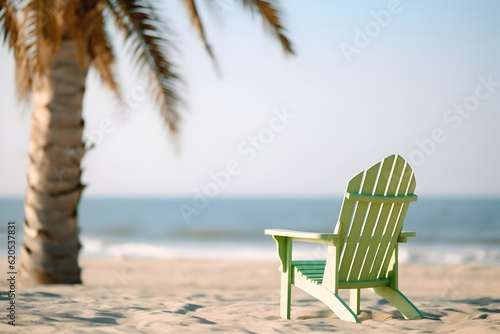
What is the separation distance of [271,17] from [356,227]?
2899mm

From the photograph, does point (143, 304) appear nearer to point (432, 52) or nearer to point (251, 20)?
point (251, 20)

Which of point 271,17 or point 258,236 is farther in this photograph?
point 258,236

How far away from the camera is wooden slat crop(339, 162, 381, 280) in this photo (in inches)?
136

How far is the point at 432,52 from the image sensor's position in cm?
2639

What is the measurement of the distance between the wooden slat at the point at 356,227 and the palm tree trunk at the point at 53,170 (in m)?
3.30

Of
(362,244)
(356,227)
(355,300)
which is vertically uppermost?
(356,227)

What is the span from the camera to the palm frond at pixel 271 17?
217 inches

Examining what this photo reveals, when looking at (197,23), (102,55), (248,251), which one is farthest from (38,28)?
(248,251)

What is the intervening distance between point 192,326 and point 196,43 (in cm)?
399

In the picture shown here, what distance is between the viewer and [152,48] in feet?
Answer: 18.9

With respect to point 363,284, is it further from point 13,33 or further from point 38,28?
point 13,33

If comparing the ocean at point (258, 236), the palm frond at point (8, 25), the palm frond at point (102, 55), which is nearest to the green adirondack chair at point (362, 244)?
the palm frond at point (8, 25)

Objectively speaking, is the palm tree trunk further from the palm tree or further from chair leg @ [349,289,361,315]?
chair leg @ [349,289,361,315]

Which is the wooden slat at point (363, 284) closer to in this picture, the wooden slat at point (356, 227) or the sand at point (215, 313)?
the wooden slat at point (356, 227)
